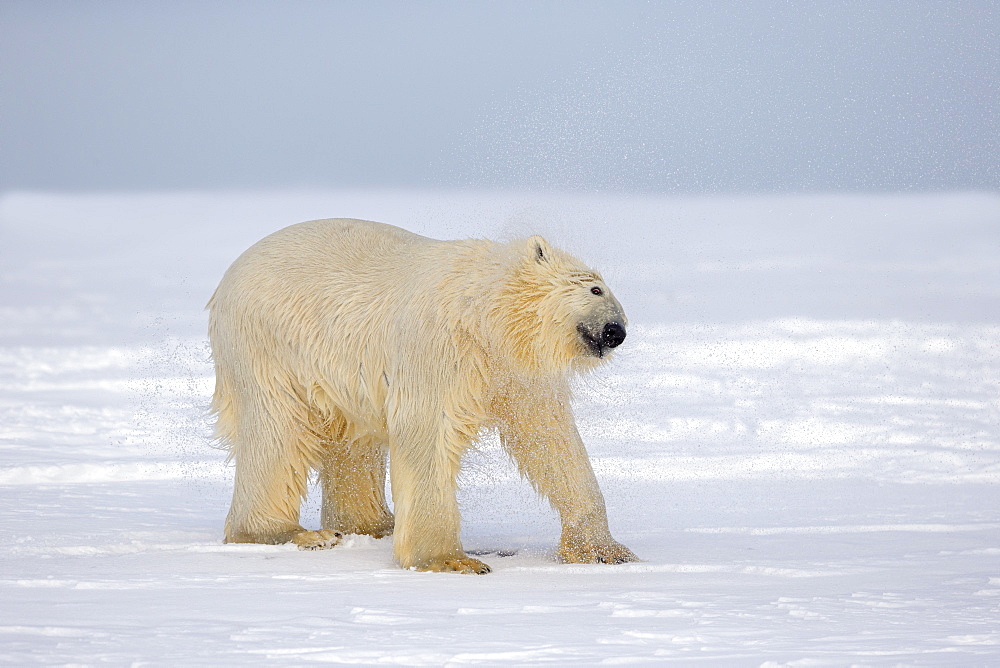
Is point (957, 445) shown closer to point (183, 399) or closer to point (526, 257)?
point (526, 257)

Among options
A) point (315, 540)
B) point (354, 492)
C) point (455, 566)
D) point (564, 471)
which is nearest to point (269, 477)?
point (315, 540)

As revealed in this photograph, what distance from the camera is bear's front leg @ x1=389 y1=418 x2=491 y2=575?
6.34 meters

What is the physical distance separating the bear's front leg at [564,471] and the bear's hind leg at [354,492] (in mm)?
1358

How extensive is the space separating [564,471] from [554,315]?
868mm

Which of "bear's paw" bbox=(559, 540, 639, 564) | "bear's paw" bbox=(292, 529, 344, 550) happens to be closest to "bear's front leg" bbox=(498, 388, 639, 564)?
"bear's paw" bbox=(559, 540, 639, 564)

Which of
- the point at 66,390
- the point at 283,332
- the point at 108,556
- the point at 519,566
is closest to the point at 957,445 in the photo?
the point at 519,566

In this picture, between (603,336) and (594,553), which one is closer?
(603,336)

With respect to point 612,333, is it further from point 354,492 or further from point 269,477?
point 354,492

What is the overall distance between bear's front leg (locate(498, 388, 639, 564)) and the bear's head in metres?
0.34

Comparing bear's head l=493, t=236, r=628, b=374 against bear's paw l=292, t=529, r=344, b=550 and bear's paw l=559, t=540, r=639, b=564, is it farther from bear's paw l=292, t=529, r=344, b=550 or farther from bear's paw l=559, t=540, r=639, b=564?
bear's paw l=292, t=529, r=344, b=550

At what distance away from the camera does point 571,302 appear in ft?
20.2

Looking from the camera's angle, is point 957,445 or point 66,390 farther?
point 66,390

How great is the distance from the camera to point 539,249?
6.32 metres

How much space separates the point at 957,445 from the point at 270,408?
6.03m
